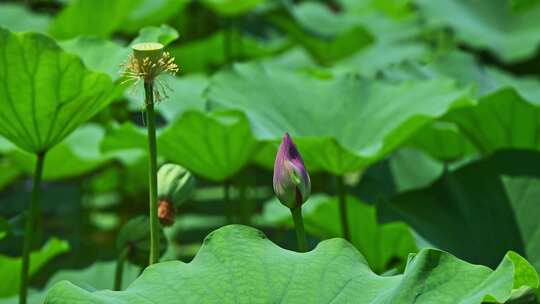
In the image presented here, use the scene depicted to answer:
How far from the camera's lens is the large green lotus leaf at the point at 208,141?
5.38 feet

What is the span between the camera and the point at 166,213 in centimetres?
121

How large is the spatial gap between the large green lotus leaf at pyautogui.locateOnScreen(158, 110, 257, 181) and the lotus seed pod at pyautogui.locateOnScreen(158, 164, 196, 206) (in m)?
0.40

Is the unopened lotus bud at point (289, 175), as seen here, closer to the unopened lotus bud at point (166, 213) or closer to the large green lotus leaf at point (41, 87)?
the unopened lotus bud at point (166, 213)

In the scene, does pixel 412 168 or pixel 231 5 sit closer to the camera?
pixel 412 168

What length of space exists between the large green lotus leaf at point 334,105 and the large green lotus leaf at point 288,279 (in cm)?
54

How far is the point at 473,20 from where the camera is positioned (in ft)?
10.4

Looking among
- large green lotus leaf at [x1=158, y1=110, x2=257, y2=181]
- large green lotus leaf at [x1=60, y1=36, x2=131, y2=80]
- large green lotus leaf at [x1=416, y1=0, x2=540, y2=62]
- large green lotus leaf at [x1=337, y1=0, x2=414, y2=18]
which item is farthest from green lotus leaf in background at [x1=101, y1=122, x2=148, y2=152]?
large green lotus leaf at [x1=337, y1=0, x2=414, y2=18]

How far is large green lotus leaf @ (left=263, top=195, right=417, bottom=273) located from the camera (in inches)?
67.0

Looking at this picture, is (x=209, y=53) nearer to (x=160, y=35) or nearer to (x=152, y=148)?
(x=160, y=35)

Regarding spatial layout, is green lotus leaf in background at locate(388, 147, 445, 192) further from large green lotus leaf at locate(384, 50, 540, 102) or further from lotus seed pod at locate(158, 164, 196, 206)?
lotus seed pod at locate(158, 164, 196, 206)

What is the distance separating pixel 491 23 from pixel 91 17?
1.39 meters

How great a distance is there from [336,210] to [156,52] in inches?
32.9

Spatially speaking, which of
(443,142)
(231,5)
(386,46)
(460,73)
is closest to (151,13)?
(231,5)

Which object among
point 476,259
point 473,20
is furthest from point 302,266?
point 473,20
